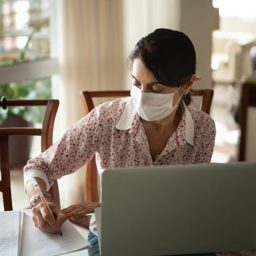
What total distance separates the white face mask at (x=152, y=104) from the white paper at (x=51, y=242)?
0.37 m

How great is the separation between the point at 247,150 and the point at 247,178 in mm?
2539

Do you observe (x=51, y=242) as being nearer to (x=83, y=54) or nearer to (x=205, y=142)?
(x=205, y=142)

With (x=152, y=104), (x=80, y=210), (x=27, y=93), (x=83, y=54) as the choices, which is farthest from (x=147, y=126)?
(x=27, y=93)

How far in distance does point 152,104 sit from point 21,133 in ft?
1.58

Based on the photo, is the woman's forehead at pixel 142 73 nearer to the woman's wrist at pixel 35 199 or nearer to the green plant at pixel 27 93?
the woman's wrist at pixel 35 199

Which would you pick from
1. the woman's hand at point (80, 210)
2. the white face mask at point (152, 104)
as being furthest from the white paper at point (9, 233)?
the white face mask at point (152, 104)

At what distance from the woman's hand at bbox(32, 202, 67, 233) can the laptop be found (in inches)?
7.1

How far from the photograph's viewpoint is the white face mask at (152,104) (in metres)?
1.23

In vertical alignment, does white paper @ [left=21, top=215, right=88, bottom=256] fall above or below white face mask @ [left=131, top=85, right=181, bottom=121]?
below

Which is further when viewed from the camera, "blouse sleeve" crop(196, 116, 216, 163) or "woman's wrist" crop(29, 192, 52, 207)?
"blouse sleeve" crop(196, 116, 216, 163)

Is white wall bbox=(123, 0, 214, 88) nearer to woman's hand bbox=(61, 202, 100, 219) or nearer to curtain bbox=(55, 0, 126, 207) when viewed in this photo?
curtain bbox=(55, 0, 126, 207)

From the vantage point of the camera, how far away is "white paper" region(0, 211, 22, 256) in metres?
0.99

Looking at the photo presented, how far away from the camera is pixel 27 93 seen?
2594mm

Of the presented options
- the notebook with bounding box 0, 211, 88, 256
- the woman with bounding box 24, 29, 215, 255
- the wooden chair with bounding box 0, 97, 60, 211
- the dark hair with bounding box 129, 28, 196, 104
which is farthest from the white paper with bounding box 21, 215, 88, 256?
the dark hair with bounding box 129, 28, 196, 104
